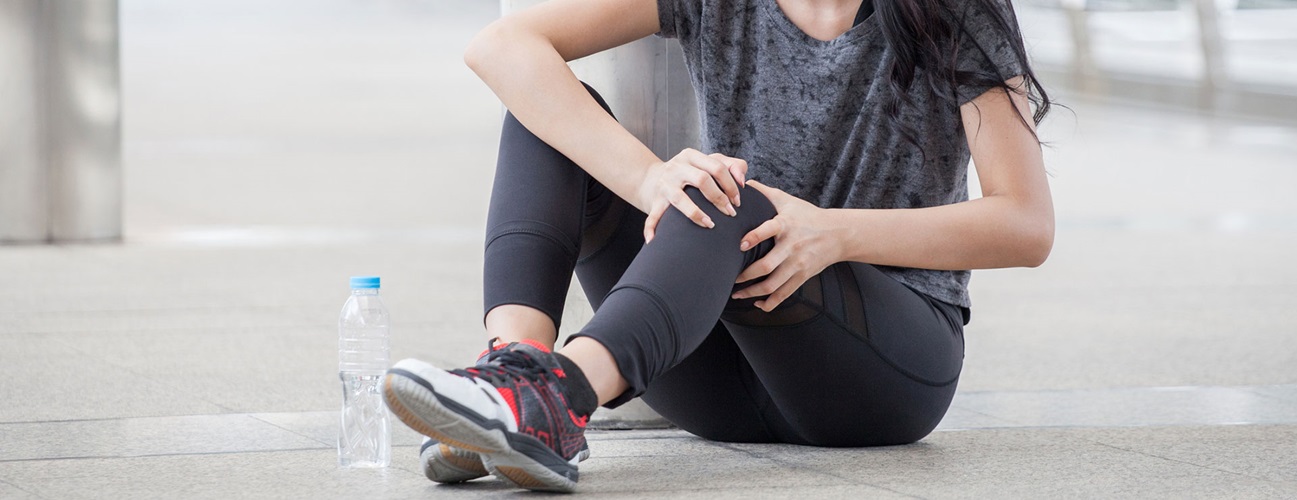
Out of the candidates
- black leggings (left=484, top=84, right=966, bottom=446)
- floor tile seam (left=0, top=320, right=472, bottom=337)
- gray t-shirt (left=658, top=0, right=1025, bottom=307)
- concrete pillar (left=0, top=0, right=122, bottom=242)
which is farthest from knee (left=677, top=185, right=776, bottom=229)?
concrete pillar (left=0, top=0, right=122, bottom=242)

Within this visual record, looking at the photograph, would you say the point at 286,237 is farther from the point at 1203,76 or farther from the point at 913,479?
the point at 1203,76

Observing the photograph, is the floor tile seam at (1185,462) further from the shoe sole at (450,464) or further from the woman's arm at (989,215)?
the shoe sole at (450,464)

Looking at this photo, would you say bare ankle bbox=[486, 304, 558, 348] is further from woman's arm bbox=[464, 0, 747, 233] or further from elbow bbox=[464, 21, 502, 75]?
elbow bbox=[464, 21, 502, 75]

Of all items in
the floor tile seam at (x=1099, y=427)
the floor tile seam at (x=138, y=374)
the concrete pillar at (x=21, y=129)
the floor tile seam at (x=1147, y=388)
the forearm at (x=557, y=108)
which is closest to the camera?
the forearm at (x=557, y=108)

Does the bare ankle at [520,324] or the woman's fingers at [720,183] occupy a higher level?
the woman's fingers at [720,183]

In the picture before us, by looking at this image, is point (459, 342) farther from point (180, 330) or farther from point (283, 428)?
point (283, 428)

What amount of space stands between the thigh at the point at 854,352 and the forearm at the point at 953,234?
5 cm

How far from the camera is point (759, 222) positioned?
1.85 metres

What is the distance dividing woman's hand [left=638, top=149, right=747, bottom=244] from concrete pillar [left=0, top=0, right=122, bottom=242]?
4.49m

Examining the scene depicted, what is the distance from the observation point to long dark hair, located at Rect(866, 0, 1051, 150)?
196cm

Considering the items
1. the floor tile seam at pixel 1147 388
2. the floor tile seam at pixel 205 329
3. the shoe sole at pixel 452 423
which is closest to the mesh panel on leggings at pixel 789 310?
the shoe sole at pixel 452 423

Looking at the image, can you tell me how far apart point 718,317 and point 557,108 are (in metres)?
0.39

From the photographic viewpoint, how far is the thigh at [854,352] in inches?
76.5

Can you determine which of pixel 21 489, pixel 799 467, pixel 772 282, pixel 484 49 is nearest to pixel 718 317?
pixel 772 282
